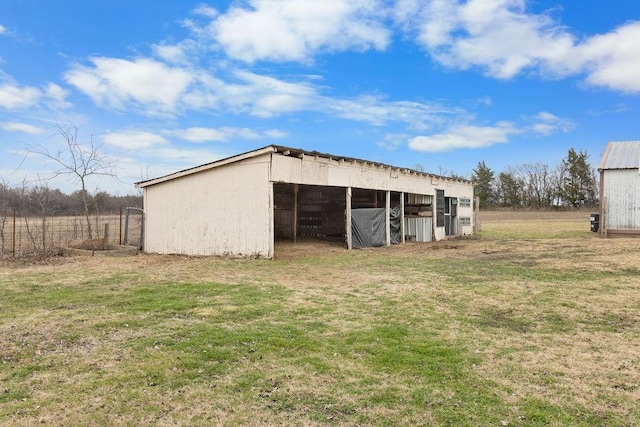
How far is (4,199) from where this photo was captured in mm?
13469

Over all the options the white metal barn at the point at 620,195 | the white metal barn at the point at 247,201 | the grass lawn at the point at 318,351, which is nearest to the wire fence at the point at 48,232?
the white metal barn at the point at 247,201

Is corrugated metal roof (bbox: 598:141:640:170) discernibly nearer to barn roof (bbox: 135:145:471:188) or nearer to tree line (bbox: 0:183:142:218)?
barn roof (bbox: 135:145:471:188)

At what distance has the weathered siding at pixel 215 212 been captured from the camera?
12.9m

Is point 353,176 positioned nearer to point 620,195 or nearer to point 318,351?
point 318,351

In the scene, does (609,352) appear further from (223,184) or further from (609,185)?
(609,185)

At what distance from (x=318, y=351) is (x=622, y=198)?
75.5 ft

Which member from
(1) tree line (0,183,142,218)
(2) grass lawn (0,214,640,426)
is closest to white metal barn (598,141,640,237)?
(2) grass lawn (0,214,640,426)

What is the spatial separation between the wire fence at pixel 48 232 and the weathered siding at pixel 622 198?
22.3 m

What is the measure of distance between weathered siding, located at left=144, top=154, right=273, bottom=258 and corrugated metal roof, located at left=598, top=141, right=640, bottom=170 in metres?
18.8

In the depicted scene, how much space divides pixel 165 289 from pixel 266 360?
14.0 ft

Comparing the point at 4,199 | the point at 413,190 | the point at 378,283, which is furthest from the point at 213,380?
the point at 413,190

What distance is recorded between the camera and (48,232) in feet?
47.2

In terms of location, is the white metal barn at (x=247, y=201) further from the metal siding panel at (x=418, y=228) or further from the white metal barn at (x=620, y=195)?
the white metal barn at (x=620, y=195)

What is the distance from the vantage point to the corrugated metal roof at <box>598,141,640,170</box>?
70.6ft
